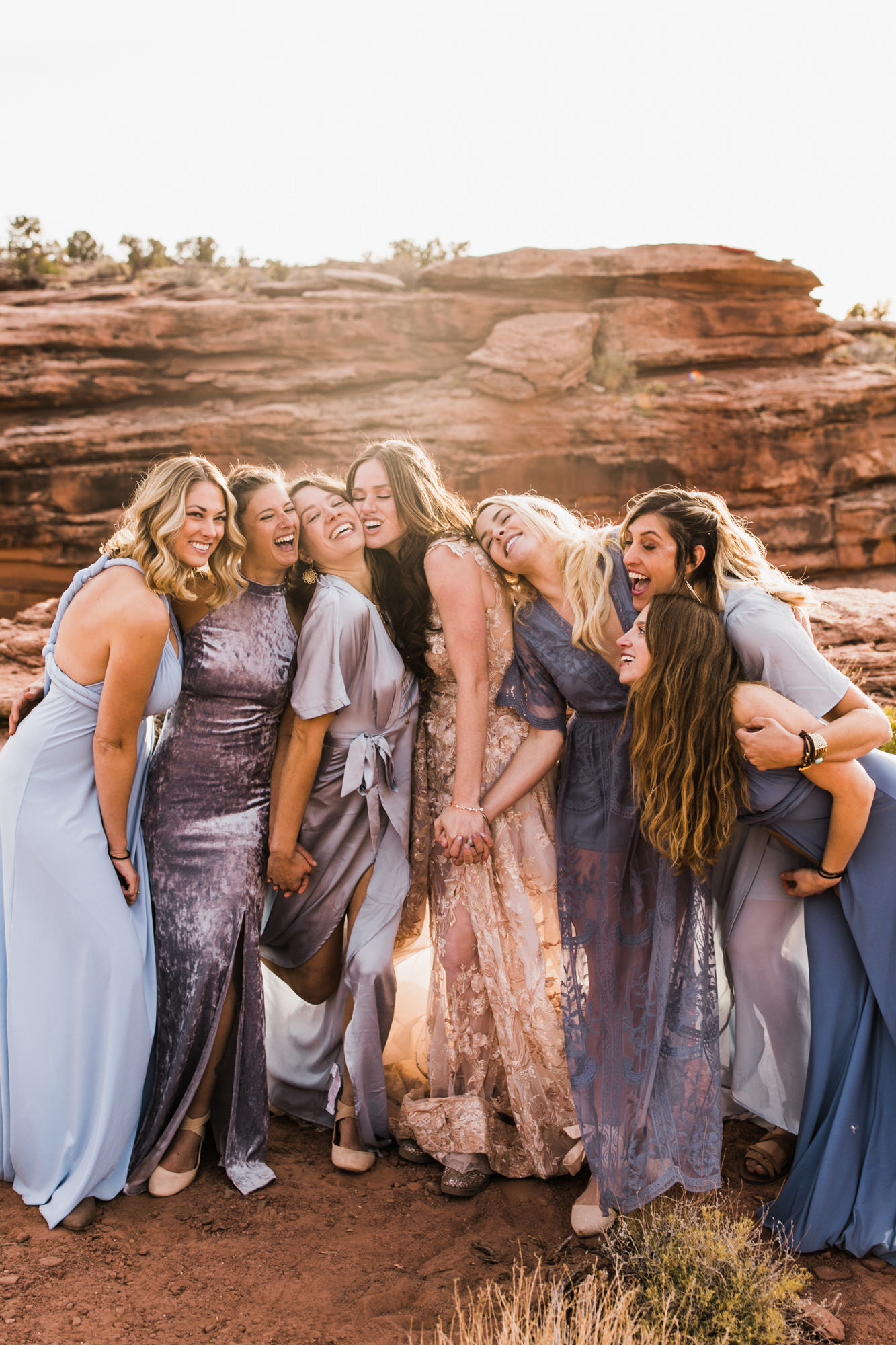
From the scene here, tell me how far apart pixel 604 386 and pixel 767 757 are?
1526 cm

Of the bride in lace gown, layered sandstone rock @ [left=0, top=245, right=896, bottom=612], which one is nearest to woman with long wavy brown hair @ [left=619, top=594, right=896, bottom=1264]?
the bride in lace gown

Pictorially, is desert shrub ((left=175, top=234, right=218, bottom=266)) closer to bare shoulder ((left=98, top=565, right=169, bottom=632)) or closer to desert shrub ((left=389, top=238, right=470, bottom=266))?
desert shrub ((left=389, top=238, right=470, bottom=266))

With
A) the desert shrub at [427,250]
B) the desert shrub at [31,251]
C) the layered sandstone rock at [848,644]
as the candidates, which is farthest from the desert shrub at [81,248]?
the layered sandstone rock at [848,644]

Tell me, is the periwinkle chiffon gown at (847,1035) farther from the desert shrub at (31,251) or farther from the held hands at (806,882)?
the desert shrub at (31,251)

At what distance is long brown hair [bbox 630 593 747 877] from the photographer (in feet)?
8.53

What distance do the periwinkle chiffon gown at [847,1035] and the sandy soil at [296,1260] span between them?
0.13 m

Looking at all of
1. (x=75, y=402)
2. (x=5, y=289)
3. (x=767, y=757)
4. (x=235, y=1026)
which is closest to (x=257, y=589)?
(x=235, y=1026)

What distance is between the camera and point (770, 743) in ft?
8.38

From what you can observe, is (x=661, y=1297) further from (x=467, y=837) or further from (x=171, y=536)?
(x=171, y=536)

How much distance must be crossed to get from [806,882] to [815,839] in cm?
13

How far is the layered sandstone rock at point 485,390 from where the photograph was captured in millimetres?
14852

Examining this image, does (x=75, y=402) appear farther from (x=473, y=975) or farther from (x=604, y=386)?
(x=473, y=975)

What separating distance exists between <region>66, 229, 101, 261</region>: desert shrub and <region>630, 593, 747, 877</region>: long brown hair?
21.3m

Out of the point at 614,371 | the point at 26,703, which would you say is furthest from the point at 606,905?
the point at 614,371
